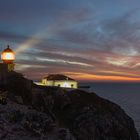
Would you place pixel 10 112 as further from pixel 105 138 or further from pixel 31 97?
pixel 105 138

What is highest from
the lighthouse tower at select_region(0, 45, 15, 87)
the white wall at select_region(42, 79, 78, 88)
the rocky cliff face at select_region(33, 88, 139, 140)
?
the lighthouse tower at select_region(0, 45, 15, 87)

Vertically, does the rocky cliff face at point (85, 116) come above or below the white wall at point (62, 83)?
below

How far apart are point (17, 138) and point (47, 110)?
28027mm

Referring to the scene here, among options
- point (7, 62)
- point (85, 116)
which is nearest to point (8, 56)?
point (7, 62)

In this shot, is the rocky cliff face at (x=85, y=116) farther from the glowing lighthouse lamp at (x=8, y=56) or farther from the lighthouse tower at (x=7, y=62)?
the glowing lighthouse lamp at (x=8, y=56)

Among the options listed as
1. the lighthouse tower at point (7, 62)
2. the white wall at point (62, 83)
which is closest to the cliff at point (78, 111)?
the lighthouse tower at point (7, 62)

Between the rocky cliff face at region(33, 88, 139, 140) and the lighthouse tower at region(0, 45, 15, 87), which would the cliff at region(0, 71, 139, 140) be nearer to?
the rocky cliff face at region(33, 88, 139, 140)

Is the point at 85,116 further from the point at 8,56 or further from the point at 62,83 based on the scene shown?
the point at 62,83

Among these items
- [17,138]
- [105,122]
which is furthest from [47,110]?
[17,138]

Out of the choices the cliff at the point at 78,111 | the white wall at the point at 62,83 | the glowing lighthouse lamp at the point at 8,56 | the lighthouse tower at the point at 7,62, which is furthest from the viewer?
the white wall at the point at 62,83

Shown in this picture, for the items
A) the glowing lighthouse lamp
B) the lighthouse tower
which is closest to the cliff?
the lighthouse tower

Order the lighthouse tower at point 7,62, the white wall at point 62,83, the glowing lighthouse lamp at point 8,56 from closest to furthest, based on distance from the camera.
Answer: the lighthouse tower at point 7,62 → the glowing lighthouse lamp at point 8,56 → the white wall at point 62,83

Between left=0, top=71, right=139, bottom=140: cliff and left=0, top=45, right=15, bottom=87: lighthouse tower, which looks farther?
left=0, top=45, right=15, bottom=87: lighthouse tower

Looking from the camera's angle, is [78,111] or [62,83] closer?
[78,111]
